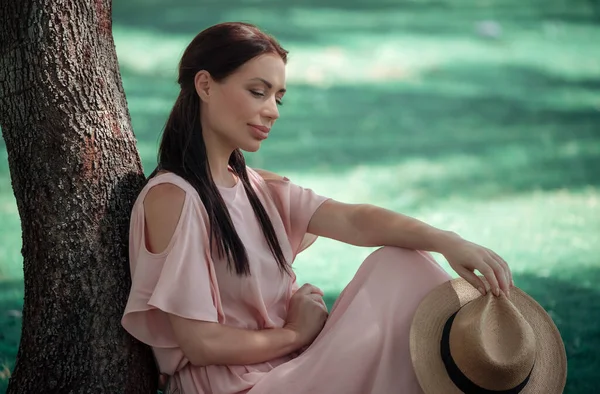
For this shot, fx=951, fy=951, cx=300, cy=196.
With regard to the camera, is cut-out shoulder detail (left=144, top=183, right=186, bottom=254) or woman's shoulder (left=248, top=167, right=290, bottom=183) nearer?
cut-out shoulder detail (left=144, top=183, right=186, bottom=254)

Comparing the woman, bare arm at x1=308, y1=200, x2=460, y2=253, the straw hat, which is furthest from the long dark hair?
the straw hat

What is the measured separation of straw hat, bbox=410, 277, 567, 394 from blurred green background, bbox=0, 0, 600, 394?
8.73 feet

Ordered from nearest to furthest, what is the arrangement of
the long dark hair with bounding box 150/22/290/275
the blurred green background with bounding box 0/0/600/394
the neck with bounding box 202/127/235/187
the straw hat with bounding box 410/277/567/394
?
the straw hat with bounding box 410/277/567/394
the long dark hair with bounding box 150/22/290/275
the neck with bounding box 202/127/235/187
the blurred green background with bounding box 0/0/600/394

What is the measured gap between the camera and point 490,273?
2420 millimetres

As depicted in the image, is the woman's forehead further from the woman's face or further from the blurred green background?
the blurred green background

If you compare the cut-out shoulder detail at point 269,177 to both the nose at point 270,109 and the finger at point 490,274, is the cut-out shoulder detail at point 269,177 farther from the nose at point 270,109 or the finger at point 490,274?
the finger at point 490,274

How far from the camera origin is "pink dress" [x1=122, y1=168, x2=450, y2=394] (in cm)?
241

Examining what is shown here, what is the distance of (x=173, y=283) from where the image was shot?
93.8 inches

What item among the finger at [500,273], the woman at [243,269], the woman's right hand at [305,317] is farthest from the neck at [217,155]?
the finger at [500,273]

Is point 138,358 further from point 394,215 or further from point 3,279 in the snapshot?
point 3,279

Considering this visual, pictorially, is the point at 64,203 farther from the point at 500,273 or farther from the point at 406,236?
the point at 500,273

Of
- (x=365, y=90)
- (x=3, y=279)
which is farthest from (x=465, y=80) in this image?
(x=3, y=279)

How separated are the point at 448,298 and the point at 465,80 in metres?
4.21

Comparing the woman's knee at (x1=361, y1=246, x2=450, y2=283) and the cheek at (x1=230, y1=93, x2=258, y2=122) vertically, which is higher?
the cheek at (x1=230, y1=93, x2=258, y2=122)
